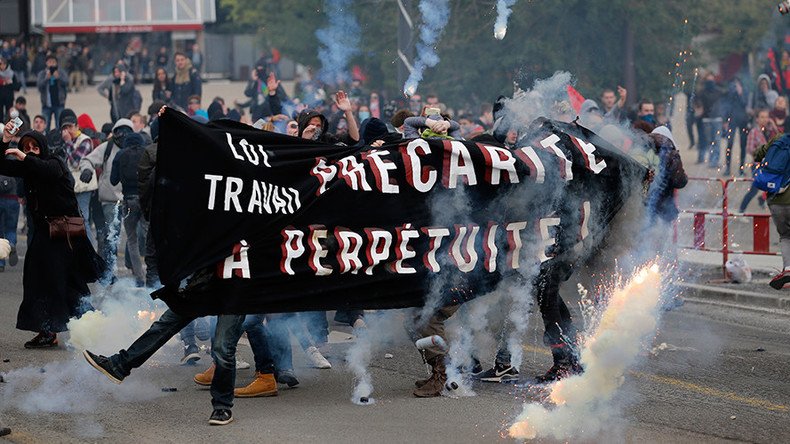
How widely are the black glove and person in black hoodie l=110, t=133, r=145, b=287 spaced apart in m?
1.09

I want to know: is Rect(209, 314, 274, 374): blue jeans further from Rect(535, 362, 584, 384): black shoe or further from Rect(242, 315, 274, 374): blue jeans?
Rect(535, 362, 584, 384): black shoe

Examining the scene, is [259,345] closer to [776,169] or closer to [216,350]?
[216,350]

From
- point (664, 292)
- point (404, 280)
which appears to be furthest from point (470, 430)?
point (664, 292)

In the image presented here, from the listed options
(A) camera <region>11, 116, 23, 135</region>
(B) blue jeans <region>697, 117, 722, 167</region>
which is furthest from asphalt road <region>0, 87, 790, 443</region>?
(B) blue jeans <region>697, 117, 722, 167</region>

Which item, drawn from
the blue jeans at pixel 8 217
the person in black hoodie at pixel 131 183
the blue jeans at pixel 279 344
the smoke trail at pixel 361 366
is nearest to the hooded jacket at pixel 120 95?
the blue jeans at pixel 8 217

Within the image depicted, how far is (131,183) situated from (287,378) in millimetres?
5042

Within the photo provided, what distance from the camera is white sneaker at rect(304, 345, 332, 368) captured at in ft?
31.0

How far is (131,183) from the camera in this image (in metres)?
13.2

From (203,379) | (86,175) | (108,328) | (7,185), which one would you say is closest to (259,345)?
(203,379)

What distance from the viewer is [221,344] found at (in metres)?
7.81

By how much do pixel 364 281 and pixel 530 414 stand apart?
1.39 m

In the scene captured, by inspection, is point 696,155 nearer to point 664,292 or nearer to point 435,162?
point 664,292

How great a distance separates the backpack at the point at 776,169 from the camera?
12156 millimetres

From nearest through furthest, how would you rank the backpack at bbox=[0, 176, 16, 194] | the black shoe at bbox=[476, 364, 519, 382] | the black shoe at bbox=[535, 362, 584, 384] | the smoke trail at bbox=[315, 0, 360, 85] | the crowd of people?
the crowd of people
the black shoe at bbox=[535, 362, 584, 384]
the black shoe at bbox=[476, 364, 519, 382]
the backpack at bbox=[0, 176, 16, 194]
the smoke trail at bbox=[315, 0, 360, 85]
